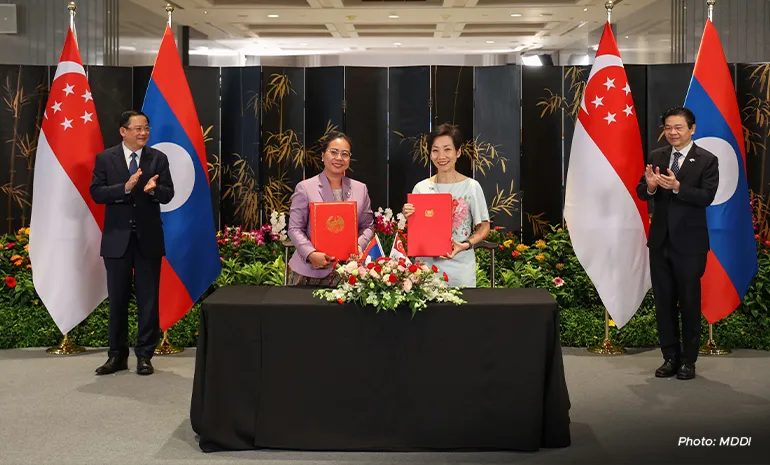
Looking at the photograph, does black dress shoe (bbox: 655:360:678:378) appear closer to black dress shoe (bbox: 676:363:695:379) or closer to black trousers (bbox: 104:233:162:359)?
black dress shoe (bbox: 676:363:695:379)

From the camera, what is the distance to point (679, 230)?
487cm

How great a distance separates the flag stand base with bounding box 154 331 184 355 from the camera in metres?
5.73

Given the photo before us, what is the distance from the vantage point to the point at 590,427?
4.01 metres

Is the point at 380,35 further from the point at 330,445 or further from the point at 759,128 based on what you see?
the point at 330,445

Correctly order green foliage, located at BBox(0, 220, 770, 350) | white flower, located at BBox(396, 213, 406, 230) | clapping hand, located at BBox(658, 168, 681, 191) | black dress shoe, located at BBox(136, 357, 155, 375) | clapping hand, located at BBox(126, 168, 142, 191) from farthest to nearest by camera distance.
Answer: white flower, located at BBox(396, 213, 406, 230)
green foliage, located at BBox(0, 220, 770, 350)
black dress shoe, located at BBox(136, 357, 155, 375)
clapping hand, located at BBox(126, 168, 142, 191)
clapping hand, located at BBox(658, 168, 681, 191)

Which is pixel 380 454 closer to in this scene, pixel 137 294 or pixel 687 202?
pixel 137 294

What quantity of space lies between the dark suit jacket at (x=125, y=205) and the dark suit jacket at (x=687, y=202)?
280cm

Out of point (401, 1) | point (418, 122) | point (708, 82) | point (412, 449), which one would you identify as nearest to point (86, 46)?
point (418, 122)

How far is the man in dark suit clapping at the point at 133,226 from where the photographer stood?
16.5 ft

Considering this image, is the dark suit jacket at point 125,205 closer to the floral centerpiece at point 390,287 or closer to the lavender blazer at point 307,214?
the lavender blazer at point 307,214

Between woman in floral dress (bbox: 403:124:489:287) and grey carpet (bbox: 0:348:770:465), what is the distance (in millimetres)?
908

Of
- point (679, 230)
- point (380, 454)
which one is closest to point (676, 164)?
point (679, 230)

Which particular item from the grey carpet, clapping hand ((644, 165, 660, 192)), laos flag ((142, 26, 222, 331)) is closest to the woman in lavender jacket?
the grey carpet

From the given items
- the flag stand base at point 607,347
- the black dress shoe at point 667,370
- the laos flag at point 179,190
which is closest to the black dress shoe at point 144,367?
the laos flag at point 179,190
